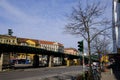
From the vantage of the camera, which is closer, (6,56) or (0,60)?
(0,60)

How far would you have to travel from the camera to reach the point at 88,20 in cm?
2425

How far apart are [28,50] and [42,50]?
9169 mm

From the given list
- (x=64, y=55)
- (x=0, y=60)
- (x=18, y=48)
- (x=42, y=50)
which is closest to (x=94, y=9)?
(x=0, y=60)

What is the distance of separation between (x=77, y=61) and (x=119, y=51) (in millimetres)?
97684

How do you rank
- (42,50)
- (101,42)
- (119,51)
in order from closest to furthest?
(119,51) < (101,42) < (42,50)

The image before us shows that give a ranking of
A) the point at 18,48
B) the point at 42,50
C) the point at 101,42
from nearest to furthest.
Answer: the point at 101,42, the point at 18,48, the point at 42,50

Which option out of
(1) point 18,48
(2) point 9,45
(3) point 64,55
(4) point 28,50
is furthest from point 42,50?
(3) point 64,55

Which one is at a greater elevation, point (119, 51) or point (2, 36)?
point (2, 36)

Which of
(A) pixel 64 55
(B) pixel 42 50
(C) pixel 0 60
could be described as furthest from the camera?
(A) pixel 64 55

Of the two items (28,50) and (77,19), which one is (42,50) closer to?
(28,50)

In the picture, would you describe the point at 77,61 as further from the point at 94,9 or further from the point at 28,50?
the point at 94,9

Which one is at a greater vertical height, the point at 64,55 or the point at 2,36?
the point at 2,36

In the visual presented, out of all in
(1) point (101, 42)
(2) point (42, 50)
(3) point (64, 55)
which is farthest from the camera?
(3) point (64, 55)

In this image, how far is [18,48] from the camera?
68.0 meters
